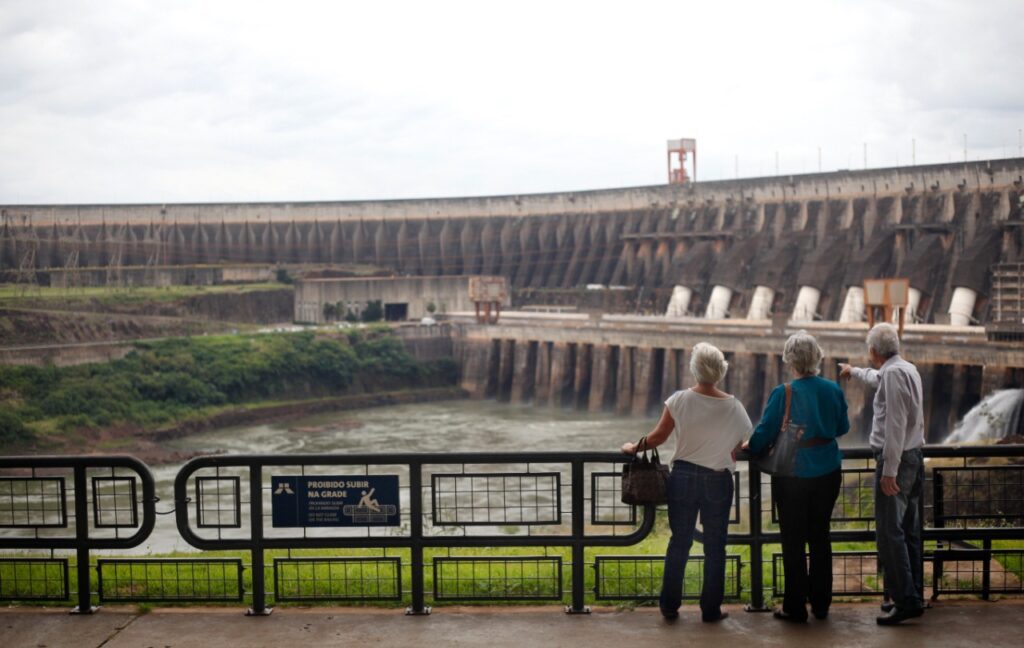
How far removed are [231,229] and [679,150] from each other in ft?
91.3

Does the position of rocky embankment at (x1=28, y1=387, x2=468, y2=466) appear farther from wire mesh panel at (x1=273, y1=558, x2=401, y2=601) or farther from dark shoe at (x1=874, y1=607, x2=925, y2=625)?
dark shoe at (x1=874, y1=607, x2=925, y2=625)

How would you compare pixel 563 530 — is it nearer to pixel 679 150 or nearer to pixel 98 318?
pixel 98 318

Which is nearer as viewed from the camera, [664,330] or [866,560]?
[866,560]

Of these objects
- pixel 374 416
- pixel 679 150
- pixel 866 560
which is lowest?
pixel 374 416

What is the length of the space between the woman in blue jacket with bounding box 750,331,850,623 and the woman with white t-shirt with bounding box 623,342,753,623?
214mm

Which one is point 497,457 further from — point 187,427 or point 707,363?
point 187,427

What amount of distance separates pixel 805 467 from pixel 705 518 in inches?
26.4

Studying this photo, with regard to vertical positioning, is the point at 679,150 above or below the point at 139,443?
above

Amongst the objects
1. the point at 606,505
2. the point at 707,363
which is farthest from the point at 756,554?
the point at 606,505

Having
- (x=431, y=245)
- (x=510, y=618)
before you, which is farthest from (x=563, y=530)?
(x=431, y=245)

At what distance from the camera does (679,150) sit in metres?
72.2

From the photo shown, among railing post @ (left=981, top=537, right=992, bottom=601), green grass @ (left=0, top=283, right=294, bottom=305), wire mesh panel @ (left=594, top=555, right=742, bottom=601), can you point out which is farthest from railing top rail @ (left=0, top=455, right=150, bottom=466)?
green grass @ (left=0, top=283, right=294, bottom=305)

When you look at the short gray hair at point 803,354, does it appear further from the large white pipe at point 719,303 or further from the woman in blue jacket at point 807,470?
the large white pipe at point 719,303

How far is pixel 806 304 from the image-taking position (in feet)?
148
